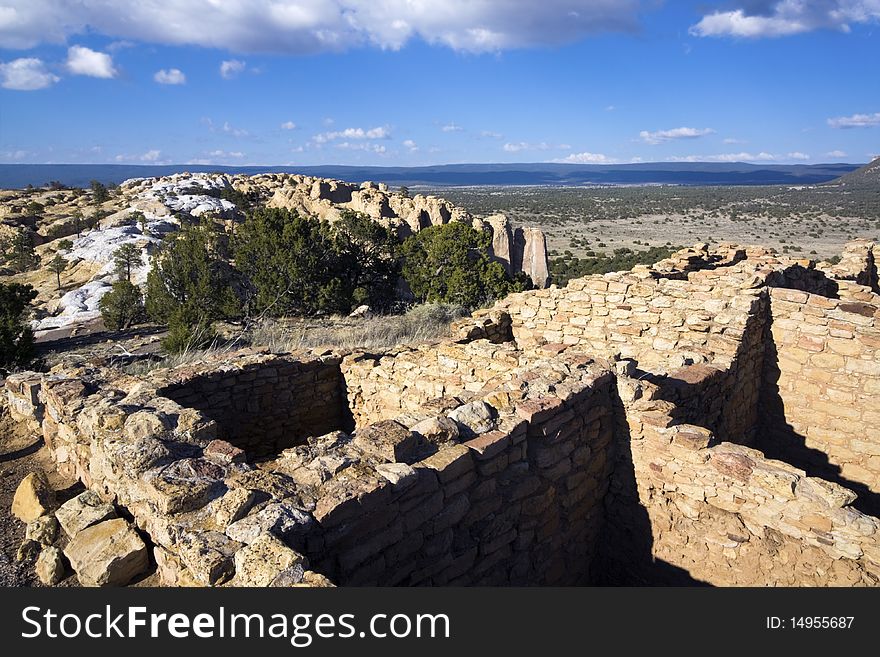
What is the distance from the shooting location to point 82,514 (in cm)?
376

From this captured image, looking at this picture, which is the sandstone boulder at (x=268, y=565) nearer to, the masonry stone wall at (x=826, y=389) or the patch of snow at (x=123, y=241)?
the masonry stone wall at (x=826, y=389)

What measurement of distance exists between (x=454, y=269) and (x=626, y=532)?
1871 cm

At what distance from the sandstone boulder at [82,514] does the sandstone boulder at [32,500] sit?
30 centimetres

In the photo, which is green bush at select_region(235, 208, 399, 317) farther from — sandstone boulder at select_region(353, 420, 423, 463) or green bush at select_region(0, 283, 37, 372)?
sandstone boulder at select_region(353, 420, 423, 463)

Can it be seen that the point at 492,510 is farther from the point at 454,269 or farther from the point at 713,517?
the point at 454,269

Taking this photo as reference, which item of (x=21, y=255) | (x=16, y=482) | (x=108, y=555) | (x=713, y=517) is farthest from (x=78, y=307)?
(x=713, y=517)

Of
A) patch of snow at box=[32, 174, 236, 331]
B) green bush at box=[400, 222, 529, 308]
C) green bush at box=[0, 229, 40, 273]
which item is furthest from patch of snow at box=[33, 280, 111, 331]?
green bush at box=[400, 222, 529, 308]

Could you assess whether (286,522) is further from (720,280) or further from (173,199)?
(173,199)

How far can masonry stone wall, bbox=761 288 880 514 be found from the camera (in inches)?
267

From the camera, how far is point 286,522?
10.3 feet

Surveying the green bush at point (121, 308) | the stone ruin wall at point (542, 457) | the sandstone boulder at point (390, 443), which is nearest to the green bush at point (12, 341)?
the green bush at point (121, 308)

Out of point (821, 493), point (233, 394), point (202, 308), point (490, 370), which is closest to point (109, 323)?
point (202, 308)

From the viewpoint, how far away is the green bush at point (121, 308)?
909 inches
